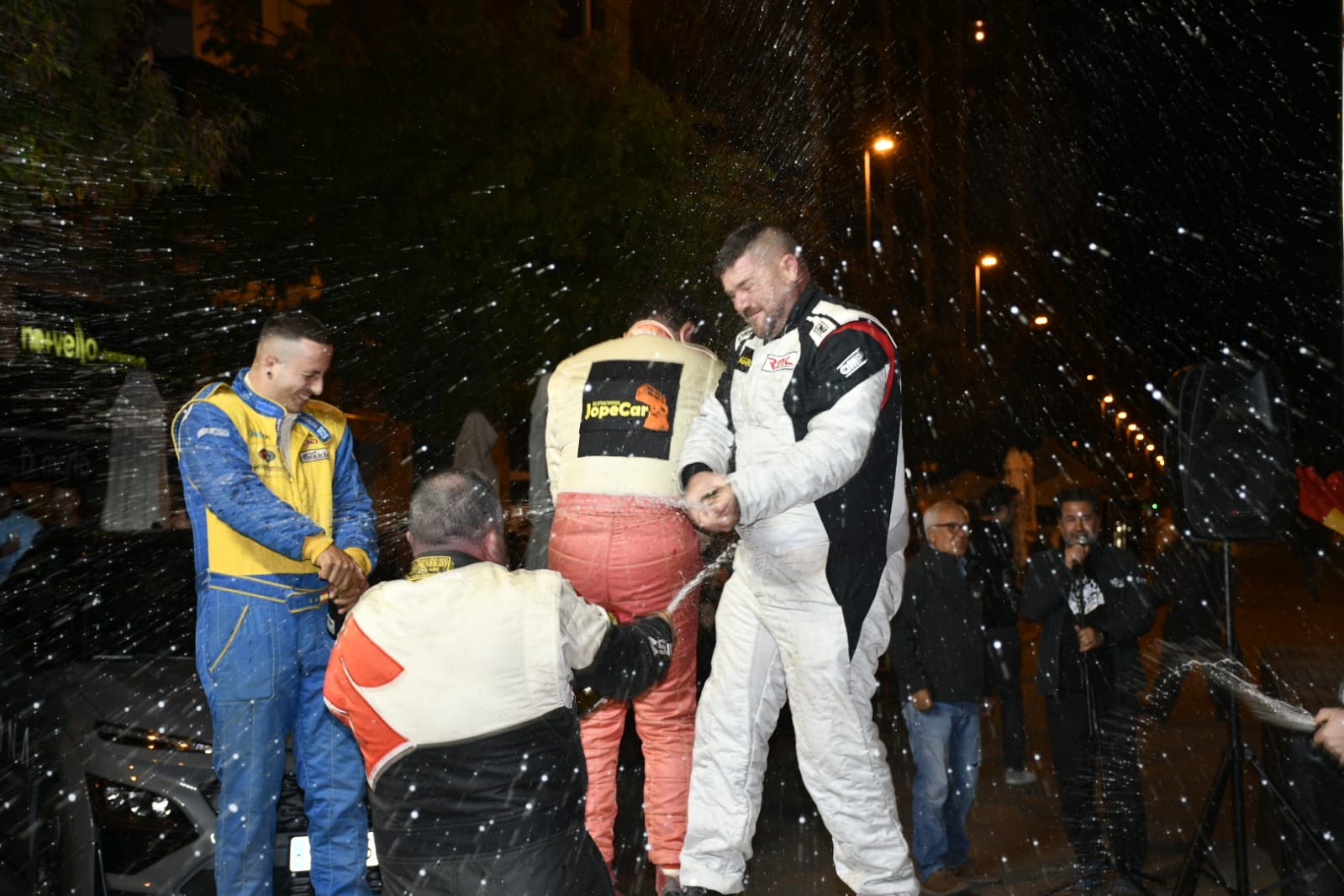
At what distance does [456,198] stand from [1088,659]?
7.52 metres

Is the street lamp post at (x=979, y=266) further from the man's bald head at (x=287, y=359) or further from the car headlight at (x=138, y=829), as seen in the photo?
the car headlight at (x=138, y=829)

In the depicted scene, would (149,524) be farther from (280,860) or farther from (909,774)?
(909,774)

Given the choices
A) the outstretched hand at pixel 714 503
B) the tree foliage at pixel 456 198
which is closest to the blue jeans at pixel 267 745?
the outstretched hand at pixel 714 503

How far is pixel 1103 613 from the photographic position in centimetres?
610

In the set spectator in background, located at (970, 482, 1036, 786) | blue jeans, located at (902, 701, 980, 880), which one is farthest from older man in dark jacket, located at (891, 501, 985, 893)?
spectator in background, located at (970, 482, 1036, 786)

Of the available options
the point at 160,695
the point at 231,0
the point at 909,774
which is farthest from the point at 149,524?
the point at 231,0

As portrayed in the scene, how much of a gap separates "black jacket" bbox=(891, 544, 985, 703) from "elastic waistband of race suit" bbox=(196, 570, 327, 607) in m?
3.12

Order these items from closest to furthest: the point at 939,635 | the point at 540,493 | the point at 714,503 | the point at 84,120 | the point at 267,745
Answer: the point at 714,503
the point at 267,745
the point at 540,493
the point at 939,635
the point at 84,120

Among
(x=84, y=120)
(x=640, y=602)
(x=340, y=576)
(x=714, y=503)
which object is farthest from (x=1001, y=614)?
(x=84, y=120)

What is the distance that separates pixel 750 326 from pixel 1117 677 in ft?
10.4

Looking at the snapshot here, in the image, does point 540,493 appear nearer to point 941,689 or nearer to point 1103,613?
point 941,689

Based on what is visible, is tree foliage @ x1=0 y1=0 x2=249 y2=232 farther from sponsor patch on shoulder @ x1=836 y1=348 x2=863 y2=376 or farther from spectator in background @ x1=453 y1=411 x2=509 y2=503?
sponsor patch on shoulder @ x1=836 y1=348 x2=863 y2=376

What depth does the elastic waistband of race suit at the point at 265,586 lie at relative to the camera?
414cm

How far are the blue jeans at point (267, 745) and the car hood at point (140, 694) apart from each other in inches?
11.7
